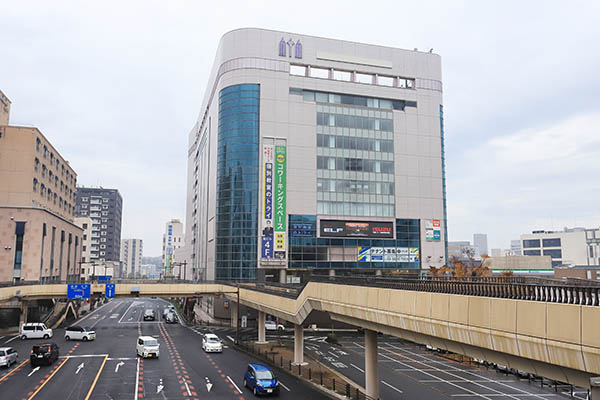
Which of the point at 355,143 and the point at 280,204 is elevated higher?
the point at 355,143

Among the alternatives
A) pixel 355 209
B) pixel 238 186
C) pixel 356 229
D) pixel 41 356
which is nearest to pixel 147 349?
pixel 41 356

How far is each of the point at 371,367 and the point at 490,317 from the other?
14834mm

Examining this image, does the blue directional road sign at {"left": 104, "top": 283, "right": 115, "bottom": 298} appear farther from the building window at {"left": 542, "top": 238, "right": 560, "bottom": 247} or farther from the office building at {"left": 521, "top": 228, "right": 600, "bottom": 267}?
the building window at {"left": 542, "top": 238, "right": 560, "bottom": 247}

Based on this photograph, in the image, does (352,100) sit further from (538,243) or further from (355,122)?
(538,243)

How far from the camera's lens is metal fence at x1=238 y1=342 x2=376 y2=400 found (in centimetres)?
3272

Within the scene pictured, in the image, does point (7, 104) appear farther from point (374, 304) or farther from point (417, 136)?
point (374, 304)

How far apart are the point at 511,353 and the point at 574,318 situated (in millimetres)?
3177

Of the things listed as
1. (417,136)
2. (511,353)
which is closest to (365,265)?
(417,136)

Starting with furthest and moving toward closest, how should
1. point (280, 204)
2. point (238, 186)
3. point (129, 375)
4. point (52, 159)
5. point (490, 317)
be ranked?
1. point (52, 159)
2. point (238, 186)
3. point (280, 204)
4. point (129, 375)
5. point (490, 317)

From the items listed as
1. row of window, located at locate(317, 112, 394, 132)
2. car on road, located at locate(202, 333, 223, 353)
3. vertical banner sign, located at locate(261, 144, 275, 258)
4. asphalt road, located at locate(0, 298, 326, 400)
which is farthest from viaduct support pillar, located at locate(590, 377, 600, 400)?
row of window, located at locate(317, 112, 394, 132)

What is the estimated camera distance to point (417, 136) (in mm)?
90312

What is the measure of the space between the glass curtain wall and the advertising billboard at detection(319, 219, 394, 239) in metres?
13.0

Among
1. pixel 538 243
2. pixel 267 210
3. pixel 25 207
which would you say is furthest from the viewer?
pixel 538 243

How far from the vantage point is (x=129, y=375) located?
37.8 metres
